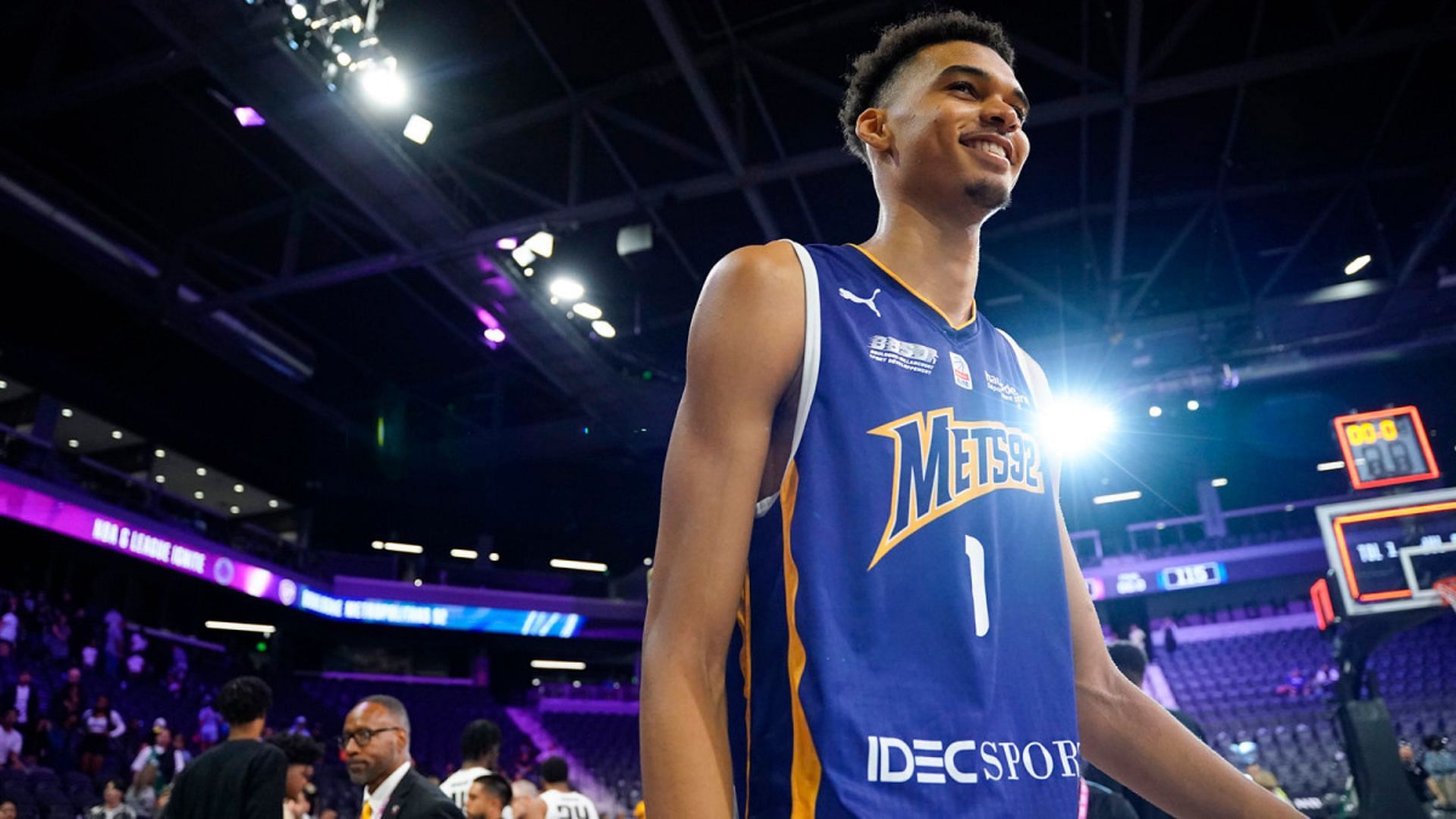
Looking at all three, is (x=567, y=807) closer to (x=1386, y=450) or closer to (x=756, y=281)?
(x=756, y=281)

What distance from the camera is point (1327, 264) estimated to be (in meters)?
14.5

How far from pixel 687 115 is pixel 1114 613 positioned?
47.0 feet

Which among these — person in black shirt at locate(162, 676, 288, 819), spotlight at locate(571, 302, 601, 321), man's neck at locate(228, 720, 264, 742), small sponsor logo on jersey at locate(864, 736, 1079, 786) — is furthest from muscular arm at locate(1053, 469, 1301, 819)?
spotlight at locate(571, 302, 601, 321)

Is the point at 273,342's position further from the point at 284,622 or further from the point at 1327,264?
the point at 1327,264

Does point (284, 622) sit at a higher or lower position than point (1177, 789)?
higher

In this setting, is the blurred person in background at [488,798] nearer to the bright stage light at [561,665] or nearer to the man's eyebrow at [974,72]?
the man's eyebrow at [974,72]

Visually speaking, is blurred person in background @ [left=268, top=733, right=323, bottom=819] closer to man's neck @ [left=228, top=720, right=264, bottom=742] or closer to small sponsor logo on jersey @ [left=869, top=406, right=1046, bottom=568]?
man's neck @ [left=228, top=720, right=264, bottom=742]

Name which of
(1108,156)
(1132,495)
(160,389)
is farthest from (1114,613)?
(160,389)

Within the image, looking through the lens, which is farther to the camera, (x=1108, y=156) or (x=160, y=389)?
(x=160, y=389)

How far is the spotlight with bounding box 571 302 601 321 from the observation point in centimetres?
1340

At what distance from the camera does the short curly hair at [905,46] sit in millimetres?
Result: 1524

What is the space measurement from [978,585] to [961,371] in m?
0.29

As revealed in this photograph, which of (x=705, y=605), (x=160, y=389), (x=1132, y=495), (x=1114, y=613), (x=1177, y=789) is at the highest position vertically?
(x=160, y=389)

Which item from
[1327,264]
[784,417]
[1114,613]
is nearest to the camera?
[784,417]
